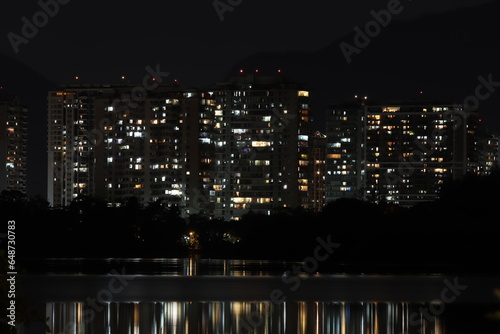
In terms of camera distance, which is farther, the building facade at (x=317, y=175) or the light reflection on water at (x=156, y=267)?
the building facade at (x=317, y=175)

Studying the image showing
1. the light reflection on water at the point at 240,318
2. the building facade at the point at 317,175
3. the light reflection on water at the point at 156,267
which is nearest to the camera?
the light reflection on water at the point at 240,318

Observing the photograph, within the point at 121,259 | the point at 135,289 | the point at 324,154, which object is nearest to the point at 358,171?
the point at 324,154

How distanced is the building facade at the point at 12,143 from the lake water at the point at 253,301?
330ft

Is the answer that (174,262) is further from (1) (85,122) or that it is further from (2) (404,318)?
(1) (85,122)

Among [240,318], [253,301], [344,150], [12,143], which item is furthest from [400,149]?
[240,318]

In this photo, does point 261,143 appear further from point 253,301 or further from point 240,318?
point 240,318

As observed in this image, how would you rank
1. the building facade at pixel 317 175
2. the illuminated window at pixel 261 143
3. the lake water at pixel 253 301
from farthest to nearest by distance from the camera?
1. the building facade at pixel 317 175
2. the illuminated window at pixel 261 143
3. the lake water at pixel 253 301

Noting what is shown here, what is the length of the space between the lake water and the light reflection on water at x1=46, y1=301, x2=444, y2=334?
0.12 feet

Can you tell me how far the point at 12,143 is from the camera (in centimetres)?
17688

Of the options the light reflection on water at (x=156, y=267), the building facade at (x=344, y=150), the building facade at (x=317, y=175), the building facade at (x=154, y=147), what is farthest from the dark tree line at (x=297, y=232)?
the building facade at (x=344, y=150)

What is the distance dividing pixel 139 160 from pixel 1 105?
138 ft

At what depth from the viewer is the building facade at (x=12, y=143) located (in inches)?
6850

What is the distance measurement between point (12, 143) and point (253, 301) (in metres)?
134

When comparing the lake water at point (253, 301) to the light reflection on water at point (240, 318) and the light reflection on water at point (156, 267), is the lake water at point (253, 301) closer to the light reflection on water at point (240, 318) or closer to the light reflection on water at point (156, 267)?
the light reflection on water at point (240, 318)
